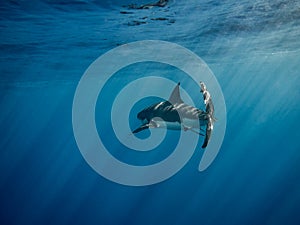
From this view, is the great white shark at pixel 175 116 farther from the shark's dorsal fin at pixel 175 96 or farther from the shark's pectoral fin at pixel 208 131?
the shark's pectoral fin at pixel 208 131

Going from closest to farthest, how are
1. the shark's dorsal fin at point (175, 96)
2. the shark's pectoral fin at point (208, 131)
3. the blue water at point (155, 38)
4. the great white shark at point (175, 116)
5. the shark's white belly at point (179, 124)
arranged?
the shark's pectoral fin at point (208, 131)
the great white shark at point (175, 116)
the shark's white belly at point (179, 124)
the shark's dorsal fin at point (175, 96)
the blue water at point (155, 38)

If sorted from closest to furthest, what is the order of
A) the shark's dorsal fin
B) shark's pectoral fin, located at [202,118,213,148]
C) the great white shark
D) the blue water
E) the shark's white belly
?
1. shark's pectoral fin, located at [202,118,213,148]
2. the great white shark
3. the shark's white belly
4. the shark's dorsal fin
5. the blue water

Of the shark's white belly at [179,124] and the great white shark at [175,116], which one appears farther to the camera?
the shark's white belly at [179,124]

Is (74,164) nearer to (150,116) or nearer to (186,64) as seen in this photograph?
(186,64)

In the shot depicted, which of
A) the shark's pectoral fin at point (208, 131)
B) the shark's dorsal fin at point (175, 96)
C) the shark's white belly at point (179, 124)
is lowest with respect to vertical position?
the shark's pectoral fin at point (208, 131)

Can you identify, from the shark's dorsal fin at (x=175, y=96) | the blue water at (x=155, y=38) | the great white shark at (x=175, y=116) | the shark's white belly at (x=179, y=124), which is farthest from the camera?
the blue water at (x=155, y=38)

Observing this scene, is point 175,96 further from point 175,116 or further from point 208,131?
point 208,131

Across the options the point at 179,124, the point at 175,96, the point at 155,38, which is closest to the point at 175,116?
the point at 179,124

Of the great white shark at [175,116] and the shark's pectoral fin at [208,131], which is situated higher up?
the great white shark at [175,116]

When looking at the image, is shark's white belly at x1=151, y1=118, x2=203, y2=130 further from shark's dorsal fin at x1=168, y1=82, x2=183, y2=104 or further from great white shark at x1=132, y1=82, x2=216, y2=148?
shark's dorsal fin at x1=168, y1=82, x2=183, y2=104

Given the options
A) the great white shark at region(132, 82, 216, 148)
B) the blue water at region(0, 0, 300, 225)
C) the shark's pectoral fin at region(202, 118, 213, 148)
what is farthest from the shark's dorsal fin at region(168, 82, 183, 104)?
the blue water at region(0, 0, 300, 225)

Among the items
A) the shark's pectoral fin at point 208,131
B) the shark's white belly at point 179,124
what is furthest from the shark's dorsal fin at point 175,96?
the shark's pectoral fin at point 208,131

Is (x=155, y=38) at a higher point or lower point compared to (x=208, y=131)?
higher

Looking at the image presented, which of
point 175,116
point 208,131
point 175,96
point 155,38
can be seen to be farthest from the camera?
point 155,38
